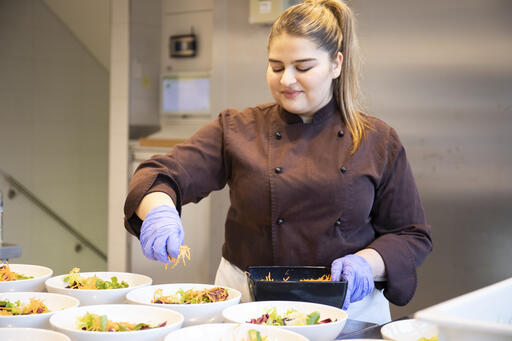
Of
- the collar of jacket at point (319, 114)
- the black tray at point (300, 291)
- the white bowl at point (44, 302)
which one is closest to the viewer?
the white bowl at point (44, 302)

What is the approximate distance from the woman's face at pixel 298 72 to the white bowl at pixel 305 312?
63cm

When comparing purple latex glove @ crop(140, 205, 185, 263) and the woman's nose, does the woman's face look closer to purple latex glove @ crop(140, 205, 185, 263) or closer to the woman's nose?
the woman's nose

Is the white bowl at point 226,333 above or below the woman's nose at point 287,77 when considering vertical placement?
below

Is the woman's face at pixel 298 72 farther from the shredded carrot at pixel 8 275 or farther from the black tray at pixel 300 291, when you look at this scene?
the shredded carrot at pixel 8 275

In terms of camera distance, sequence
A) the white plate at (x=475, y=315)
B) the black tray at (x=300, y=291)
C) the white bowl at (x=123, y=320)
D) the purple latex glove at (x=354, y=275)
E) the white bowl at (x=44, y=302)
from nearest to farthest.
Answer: the white plate at (x=475, y=315) → the white bowl at (x=123, y=320) → the white bowl at (x=44, y=302) → the black tray at (x=300, y=291) → the purple latex glove at (x=354, y=275)

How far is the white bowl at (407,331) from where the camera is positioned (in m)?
1.05

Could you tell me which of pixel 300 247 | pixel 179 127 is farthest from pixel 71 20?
pixel 300 247

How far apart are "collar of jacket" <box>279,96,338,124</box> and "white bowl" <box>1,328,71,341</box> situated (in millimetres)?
970

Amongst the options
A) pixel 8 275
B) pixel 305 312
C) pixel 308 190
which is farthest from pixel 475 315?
pixel 8 275

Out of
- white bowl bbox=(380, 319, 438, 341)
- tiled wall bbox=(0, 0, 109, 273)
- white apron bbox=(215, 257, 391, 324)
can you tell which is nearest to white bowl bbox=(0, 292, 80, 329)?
white apron bbox=(215, 257, 391, 324)

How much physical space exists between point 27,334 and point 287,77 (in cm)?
91

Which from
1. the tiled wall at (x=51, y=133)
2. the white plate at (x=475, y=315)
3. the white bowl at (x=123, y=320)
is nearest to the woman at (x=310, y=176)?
the white bowl at (x=123, y=320)

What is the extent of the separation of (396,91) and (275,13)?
85cm

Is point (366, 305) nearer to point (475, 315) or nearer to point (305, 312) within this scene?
point (305, 312)
